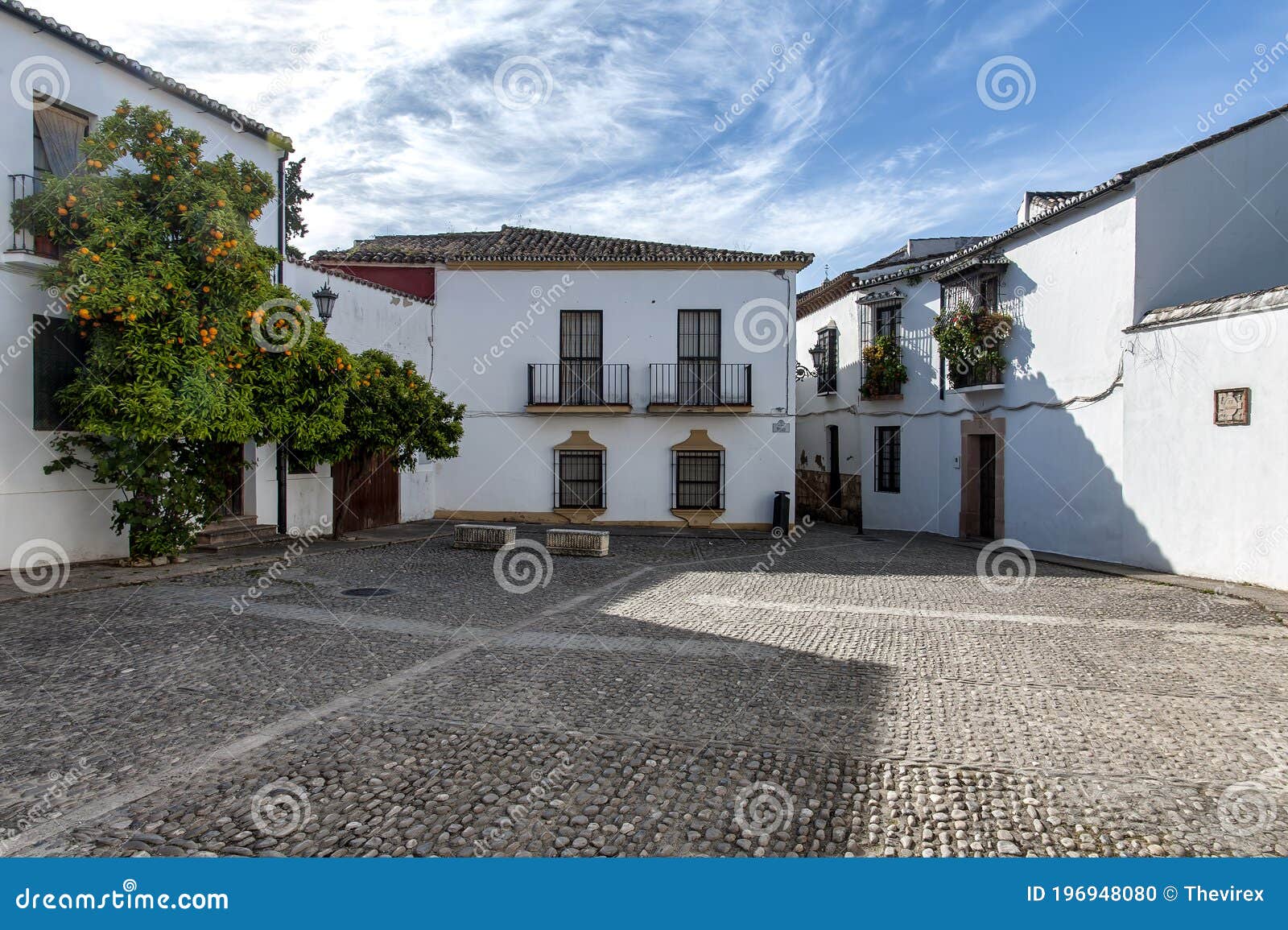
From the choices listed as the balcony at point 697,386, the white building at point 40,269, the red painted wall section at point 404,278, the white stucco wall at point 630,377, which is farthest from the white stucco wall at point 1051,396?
the white building at point 40,269

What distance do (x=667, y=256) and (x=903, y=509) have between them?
7417 mm

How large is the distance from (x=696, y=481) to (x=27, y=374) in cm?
1084

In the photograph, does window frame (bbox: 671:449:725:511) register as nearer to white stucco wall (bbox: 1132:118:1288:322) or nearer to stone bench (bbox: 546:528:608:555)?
stone bench (bbox: 546:528:608:555)

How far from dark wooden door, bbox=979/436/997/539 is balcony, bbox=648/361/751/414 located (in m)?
4.44

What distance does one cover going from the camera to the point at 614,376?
16281mm

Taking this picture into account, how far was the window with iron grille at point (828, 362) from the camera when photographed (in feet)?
66.3

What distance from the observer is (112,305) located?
309 inches

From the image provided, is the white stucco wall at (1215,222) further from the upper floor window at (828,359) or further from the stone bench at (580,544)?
the upper floor window at (828,359)

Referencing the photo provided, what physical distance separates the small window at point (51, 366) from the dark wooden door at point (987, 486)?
14.0 metres

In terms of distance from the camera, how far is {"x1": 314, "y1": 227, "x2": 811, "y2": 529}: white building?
52.8 feet

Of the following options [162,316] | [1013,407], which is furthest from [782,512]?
[162,316]

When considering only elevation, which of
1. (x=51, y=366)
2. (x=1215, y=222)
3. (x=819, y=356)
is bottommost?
(x=51, y=366)

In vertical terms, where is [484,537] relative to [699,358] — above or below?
below

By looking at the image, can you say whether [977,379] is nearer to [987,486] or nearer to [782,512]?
[987,486]
